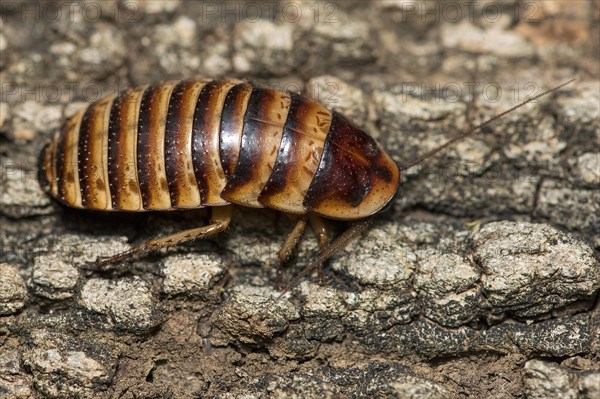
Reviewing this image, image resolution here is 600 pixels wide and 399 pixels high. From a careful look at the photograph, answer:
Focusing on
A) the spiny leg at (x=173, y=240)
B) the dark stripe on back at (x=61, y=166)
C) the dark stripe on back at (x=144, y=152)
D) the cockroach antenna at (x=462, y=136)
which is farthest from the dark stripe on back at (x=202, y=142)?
the cockroach antenna at (x=462, y=136)

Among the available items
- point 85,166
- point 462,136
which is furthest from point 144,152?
point 462,136

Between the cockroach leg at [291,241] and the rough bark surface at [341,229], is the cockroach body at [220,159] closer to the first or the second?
the cockroach leg at [291,241]

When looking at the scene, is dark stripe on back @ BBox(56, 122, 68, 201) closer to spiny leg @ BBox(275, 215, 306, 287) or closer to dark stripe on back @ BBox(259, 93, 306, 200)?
dark stripe on back @ BBox(259, 93, 306, 200)

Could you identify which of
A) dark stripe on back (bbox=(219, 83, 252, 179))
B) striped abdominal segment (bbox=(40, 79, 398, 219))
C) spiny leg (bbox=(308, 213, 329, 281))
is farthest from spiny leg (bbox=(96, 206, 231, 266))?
spiny leg (bbox=(308, 213, 329, 281))

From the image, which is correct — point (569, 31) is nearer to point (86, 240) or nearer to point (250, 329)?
point (250, 329)

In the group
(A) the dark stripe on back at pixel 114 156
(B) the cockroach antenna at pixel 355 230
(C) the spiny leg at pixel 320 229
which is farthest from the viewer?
(C) the spiny leg at pixel 320 229

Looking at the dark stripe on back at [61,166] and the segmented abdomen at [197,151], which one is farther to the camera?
the dark stripe on back at [61,166]

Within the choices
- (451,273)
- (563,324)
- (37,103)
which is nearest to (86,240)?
(37,103)
